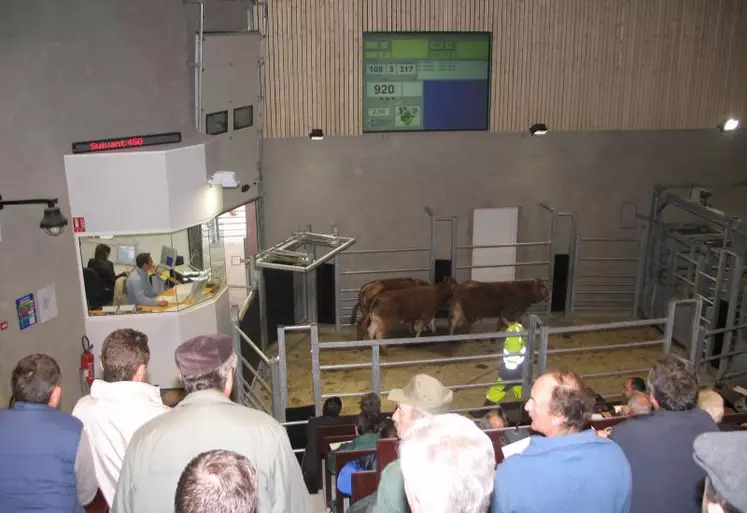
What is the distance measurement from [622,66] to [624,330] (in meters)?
3.50

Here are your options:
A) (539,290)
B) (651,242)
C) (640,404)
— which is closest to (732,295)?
(651,242)

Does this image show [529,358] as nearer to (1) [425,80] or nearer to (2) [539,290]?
(2) [539,290]

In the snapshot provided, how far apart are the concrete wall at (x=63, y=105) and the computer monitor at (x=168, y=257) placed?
3.03 feet

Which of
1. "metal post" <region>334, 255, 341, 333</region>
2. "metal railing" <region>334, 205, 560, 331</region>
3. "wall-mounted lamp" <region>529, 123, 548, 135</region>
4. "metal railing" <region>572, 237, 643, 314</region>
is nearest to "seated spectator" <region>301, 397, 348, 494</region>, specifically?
"metal post" <region>334, 255, 341, 333</region>

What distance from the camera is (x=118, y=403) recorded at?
325cm

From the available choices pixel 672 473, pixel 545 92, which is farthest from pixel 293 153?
pixel 672 473

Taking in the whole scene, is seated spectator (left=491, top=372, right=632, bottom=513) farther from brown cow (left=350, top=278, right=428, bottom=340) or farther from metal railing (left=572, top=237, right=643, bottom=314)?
metal railing (left=572, top=237, right=643, bottom=314)

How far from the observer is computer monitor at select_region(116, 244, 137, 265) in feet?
23.7

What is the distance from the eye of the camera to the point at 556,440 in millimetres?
2637

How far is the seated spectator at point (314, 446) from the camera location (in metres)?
5.16

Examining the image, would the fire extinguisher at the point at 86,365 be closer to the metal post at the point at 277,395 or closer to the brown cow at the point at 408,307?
the metal post at the point at 277,395

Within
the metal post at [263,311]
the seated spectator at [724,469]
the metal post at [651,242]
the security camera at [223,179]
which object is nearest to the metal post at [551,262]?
the metal post at [651,242]

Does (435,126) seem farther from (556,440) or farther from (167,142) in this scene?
(556,440)

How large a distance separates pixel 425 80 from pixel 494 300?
2.91m
